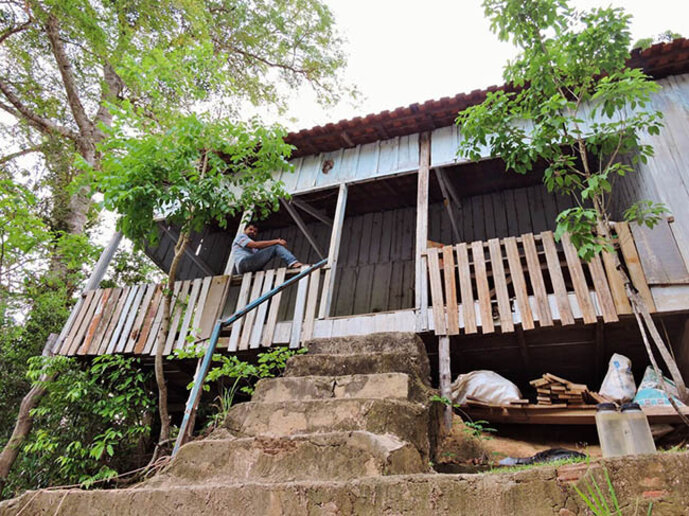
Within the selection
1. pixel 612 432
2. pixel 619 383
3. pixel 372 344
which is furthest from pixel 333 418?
pixel 619 383

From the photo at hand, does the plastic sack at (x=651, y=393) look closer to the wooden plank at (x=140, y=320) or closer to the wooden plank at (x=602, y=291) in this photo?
the wooden plank at (x=602, y=291)

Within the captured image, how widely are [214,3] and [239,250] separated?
8.57 meters

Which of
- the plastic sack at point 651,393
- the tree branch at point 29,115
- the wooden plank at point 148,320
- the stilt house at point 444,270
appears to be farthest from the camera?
the tree branch at point 29,115

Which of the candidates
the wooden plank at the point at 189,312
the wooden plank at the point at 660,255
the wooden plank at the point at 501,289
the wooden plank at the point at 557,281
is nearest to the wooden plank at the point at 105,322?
the wooden plank at the point at 189,312

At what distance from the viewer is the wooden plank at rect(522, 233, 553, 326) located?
12.5ft

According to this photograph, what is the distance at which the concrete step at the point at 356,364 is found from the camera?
3.28 m

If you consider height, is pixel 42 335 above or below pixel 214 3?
below

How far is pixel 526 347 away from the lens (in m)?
4.25

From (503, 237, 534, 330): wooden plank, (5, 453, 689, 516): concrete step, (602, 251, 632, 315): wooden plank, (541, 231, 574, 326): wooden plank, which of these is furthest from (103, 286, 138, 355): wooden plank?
(602, 251, 632, 315): wooden plank

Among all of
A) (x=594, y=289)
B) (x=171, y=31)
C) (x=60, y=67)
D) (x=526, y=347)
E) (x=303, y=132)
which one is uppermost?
(x=171, y=31)

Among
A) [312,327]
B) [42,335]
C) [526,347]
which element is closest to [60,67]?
[42,335]

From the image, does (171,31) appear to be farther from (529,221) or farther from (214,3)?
(529,221)

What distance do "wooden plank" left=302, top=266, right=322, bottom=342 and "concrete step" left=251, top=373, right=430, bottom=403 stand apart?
1407 mm

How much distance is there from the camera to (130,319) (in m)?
5.37
